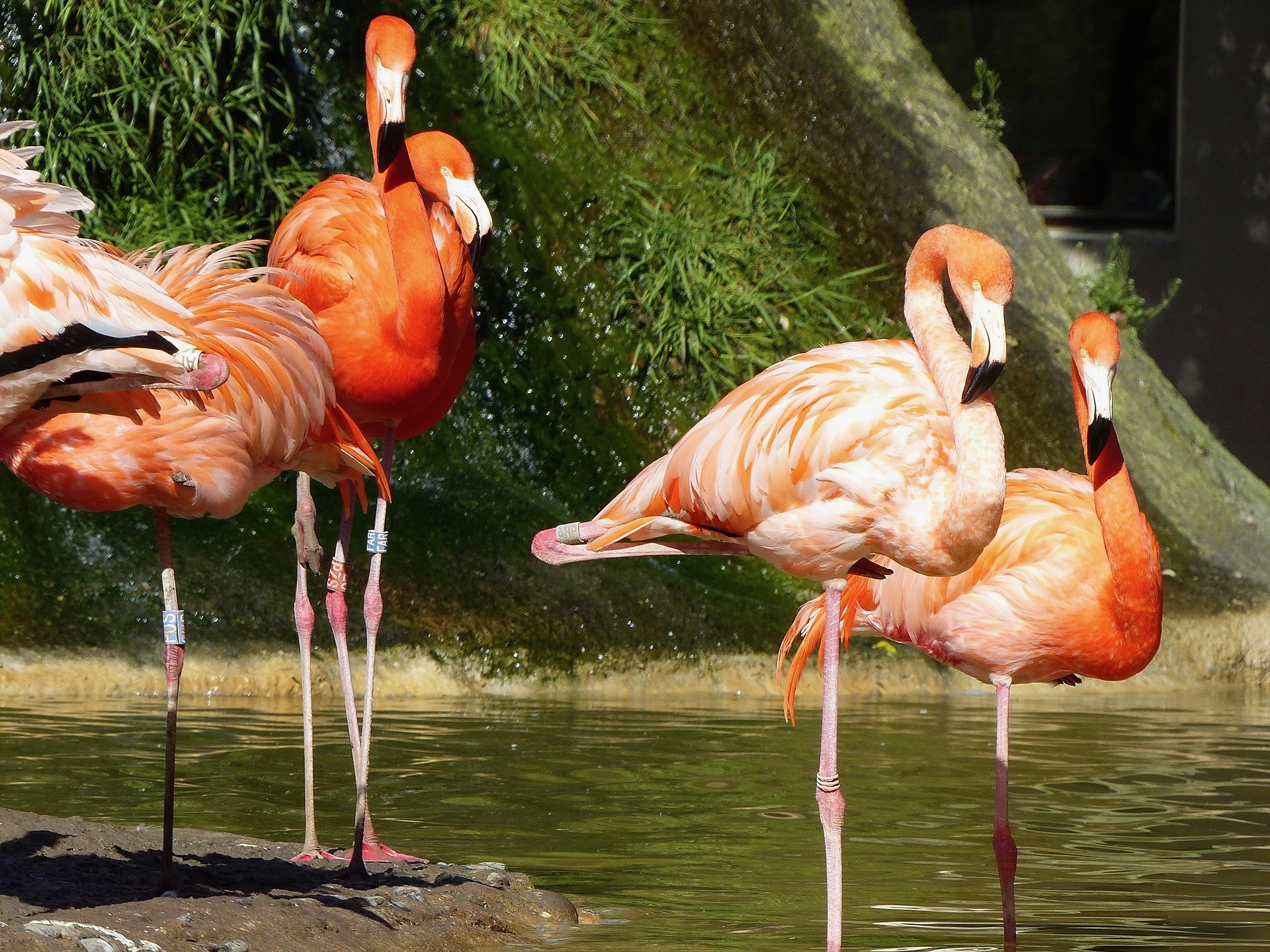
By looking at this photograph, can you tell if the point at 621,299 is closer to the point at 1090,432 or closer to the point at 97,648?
the point at 97,648

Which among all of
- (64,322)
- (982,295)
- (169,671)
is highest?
(982,295)

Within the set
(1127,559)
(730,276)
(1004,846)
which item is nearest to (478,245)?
(1127,559)

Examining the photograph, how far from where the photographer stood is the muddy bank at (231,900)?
3.62 meters

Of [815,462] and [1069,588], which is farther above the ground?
[815,462]

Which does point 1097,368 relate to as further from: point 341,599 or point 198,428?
point 198,428

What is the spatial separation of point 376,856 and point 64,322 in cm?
169

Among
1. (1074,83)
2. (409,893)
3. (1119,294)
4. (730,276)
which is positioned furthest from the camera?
(1074,83)

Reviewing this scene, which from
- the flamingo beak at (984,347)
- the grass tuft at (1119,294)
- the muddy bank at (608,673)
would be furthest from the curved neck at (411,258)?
the grass tuft at (1119,294)

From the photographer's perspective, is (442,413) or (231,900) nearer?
(231,900)

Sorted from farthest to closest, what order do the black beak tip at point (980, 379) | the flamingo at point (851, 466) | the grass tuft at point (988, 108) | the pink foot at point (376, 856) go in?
1. the grass tuft at point (988, 108)
2. the pink foot at point (376, 856)
3. the flamingo at point (851, 466)
4. the black beak tip at point (980, 379)

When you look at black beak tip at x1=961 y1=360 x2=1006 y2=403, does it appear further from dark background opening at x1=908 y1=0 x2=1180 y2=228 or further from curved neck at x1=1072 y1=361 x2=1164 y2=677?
dark background opening at x1=908 y1=0 x2=1180 y2=228

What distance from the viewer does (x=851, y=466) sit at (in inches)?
155

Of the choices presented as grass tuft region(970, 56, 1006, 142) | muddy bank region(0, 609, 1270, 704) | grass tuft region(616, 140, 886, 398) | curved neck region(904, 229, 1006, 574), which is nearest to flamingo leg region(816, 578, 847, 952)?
curved neck region(904, 229, 1006, 574)

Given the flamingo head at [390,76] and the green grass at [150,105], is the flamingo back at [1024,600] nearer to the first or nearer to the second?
→ the flamingo head at [390,76]
